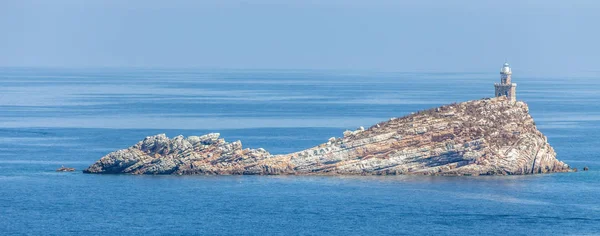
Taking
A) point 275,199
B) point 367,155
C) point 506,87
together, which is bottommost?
point 275,199

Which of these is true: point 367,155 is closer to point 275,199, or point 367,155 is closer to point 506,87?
point 275,199

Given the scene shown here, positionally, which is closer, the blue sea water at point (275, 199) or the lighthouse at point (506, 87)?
the blue sea water at point (275, 199)

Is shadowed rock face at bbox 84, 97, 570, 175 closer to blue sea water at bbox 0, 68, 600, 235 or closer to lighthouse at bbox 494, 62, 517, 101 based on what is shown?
blue sea water at bbox 0, 68, 600, 235

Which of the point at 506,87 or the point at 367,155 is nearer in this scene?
the point at 367,155

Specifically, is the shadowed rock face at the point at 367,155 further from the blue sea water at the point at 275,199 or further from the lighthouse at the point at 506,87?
the lighthouse at the point at 506,87

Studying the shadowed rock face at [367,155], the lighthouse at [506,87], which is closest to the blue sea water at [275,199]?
the shadowed rock face at [367,155]

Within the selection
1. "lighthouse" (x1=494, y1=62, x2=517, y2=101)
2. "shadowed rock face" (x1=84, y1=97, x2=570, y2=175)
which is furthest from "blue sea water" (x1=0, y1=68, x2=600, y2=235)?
"lighthouse" (x1=494, y1=62, x2=517, y2=101)

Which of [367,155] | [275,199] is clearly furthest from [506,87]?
[275,199]

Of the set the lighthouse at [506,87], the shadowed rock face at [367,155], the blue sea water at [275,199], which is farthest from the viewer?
the lighthouse at [506,87]

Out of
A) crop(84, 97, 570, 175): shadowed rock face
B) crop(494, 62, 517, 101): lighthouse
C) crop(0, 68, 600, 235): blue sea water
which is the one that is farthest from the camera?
crop(494, 62, 517, 101): lighthouse

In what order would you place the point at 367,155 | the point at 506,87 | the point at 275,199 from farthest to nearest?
the point at 506,87 < the point at 367,155 < the point at 275,199
